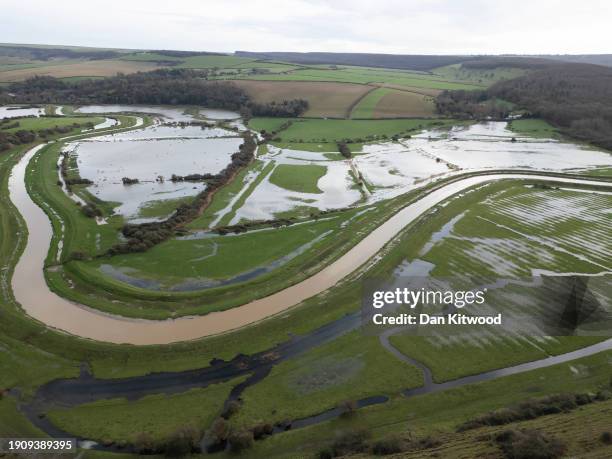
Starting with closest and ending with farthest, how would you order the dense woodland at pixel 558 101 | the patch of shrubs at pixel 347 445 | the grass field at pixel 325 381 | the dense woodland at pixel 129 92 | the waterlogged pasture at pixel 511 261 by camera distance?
1. the patch of shrubs at pixel 347 445
2. the grass field at pixel 325 381
3. the waterlogged pasture at pixel 511 261
4. the dense woodland at pixel 558 101
5. the dense woodland at pixel 129 92

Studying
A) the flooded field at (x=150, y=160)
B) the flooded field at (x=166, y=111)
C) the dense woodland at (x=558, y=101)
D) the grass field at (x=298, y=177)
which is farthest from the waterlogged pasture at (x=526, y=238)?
the flooded field at (x=166, y=111)

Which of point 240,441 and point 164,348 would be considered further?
point 164,348

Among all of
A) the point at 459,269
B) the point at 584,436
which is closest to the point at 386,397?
the point at 584,436

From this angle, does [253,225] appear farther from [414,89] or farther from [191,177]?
[414,89]

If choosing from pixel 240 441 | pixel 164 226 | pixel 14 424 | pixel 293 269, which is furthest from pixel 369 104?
pixel 14 424

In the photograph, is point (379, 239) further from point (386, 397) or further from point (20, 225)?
point (20, 225)

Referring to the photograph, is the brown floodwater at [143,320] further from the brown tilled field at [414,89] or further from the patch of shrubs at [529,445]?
the brown tilled field at [414,89]

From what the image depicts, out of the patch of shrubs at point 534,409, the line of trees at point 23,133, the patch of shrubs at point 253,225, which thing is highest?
the line of trees at point 23,133
